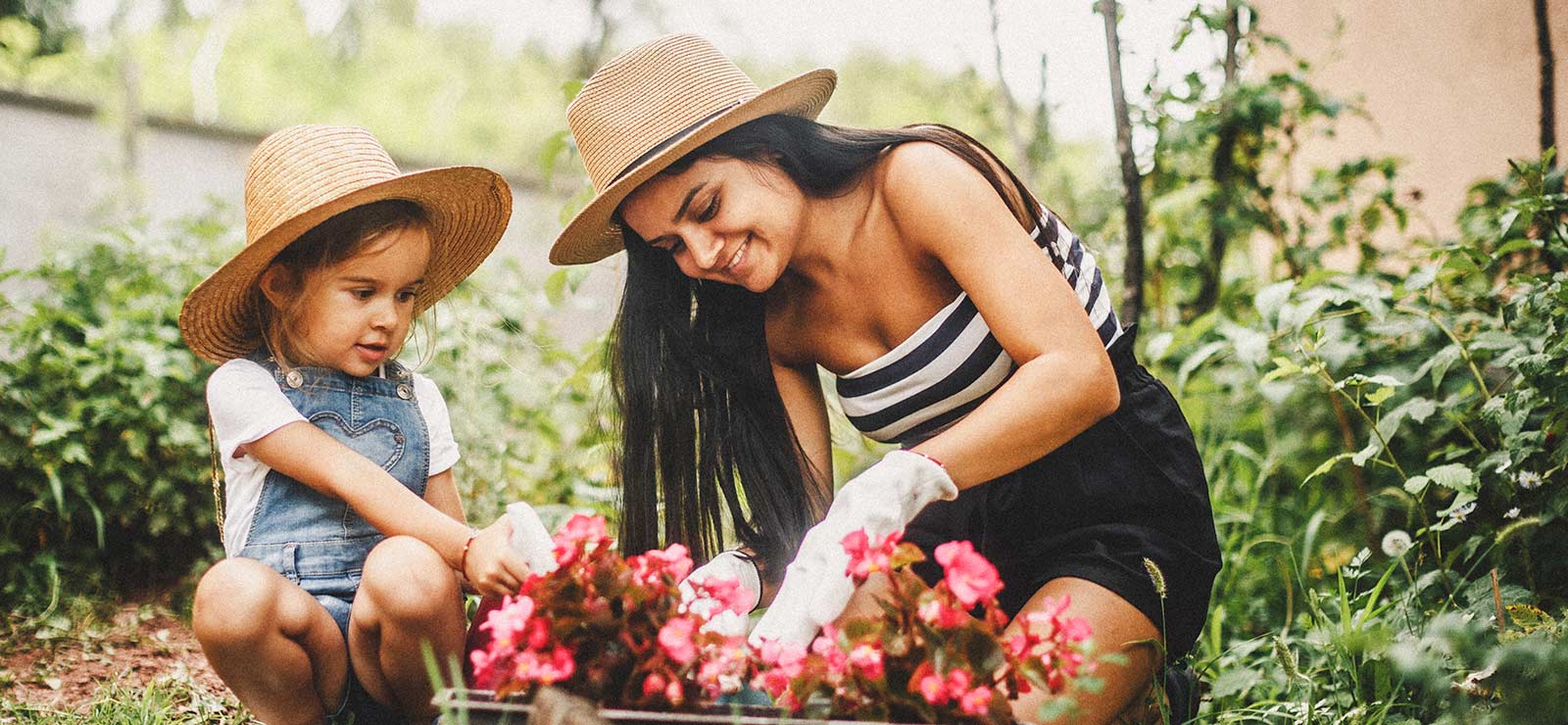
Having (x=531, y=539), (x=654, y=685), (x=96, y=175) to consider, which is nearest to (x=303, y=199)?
(x=531, y=539)

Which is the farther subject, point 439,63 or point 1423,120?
point 439,63

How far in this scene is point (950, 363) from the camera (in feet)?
5.92

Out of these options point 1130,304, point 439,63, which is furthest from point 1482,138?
point 439,63

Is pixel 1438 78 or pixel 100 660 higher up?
pixel 1438 78

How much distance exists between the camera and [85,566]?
8.55ft

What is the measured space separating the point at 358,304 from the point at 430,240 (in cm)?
21

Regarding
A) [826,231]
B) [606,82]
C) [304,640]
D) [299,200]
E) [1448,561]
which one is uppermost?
[606,82]

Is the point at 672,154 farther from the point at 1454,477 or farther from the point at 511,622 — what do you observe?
the point at 1454,477

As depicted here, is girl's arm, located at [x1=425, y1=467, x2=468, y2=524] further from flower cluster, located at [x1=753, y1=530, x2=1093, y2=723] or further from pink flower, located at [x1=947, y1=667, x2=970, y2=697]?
pink flower, located at [x1=947, y1=667, x2=970, y2=697]

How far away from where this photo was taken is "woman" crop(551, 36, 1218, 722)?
158cm

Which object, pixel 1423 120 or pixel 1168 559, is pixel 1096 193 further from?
pixel 1168 559

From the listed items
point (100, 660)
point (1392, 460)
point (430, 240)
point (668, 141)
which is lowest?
point (100, 660)

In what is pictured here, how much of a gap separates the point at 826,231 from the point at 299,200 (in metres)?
0.84

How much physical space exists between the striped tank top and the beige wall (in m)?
1.35
